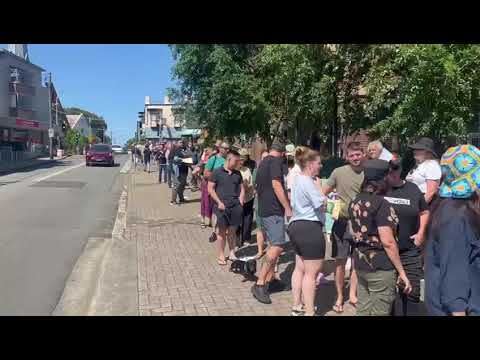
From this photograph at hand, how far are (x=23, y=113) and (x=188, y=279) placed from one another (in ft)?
140

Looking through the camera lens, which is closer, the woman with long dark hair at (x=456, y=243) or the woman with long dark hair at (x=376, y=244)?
the woman with long dark hair at (x=456, y=243)

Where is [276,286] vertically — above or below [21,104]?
below

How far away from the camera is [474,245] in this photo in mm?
2547

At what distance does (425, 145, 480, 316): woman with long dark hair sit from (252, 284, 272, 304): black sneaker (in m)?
2.22

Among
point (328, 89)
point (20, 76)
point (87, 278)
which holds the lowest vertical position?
point (87, 278)

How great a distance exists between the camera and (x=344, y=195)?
14.9 ft

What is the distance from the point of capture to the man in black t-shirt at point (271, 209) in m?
4.83

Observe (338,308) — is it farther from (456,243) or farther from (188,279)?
(456,243)

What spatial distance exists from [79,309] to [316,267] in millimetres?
2621

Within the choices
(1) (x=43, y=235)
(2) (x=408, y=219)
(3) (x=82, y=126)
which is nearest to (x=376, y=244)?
(2) (x=408, y=219)

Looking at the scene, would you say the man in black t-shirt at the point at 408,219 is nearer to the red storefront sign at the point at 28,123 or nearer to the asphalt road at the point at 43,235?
the asphalt road at the point at 43,235

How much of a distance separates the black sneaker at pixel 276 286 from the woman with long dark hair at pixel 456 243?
8.56 feet

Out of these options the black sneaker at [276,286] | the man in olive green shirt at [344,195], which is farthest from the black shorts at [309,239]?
the black sneaker at [276,286]

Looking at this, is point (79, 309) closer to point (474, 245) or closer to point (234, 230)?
point (234, 230)
